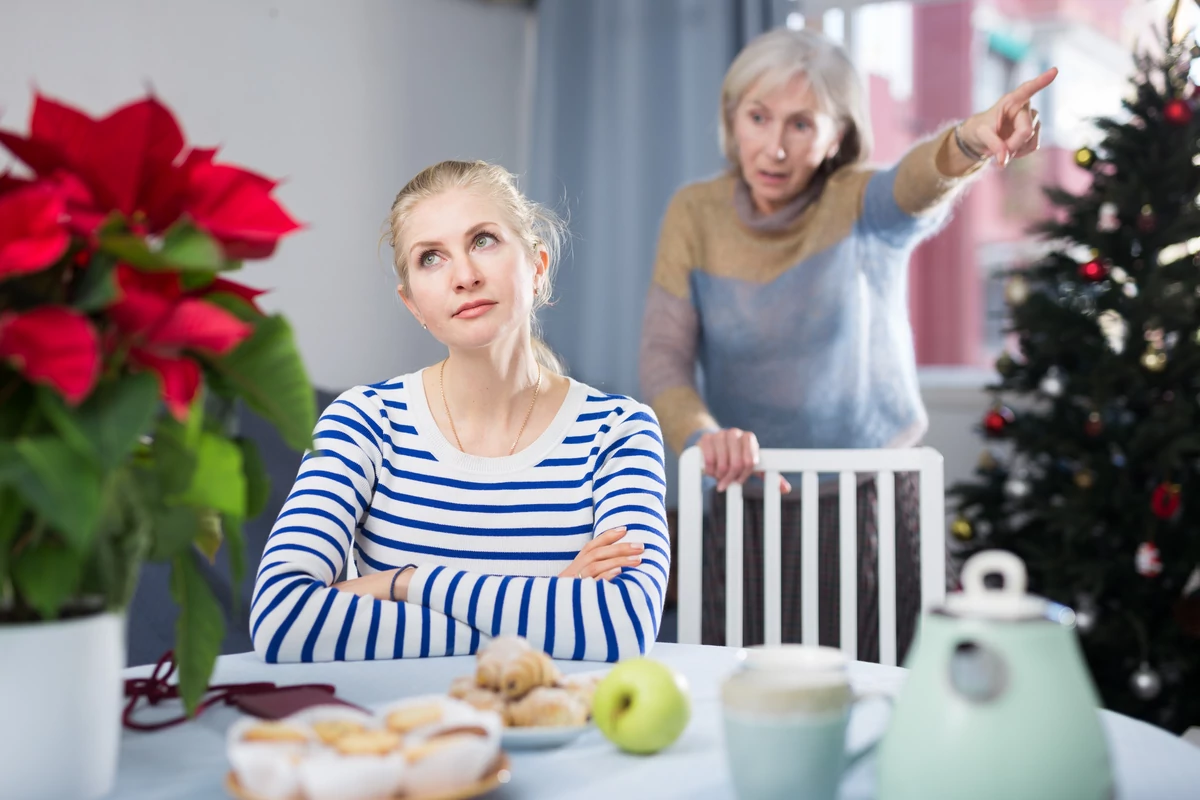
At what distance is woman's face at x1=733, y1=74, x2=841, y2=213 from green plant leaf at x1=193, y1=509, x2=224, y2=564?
1533 millimetres

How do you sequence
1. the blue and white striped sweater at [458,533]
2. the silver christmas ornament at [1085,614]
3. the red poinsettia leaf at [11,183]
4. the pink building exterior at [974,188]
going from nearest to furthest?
the red poinsettia leaf at [11,183]
the blue and white striped sweater at [458,533]
the silver christmas ornament at [1085,614]
the pink building exterior at [974,188]

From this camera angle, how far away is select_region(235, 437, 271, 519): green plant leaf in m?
0.69

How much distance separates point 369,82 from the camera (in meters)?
3.43

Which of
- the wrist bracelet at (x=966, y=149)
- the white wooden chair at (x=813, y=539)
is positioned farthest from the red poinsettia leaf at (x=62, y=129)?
the wrist bracelet at (x=966, y=149)

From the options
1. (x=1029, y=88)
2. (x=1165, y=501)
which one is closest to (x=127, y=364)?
(x=1029, y=88)

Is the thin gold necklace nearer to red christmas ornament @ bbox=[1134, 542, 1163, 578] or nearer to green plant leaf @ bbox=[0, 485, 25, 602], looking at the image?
green plant leaf @ bbox=[0, 485, 25, 602]

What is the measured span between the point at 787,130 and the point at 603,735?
1533 mm

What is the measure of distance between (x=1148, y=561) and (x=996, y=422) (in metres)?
0.47

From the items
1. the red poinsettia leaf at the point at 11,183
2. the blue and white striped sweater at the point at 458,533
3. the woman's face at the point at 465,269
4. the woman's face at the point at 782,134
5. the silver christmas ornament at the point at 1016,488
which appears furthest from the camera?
the silver christmas ornament at the point at 1016,488

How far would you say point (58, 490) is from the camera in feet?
1.76

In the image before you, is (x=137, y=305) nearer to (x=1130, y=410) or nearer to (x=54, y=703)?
(x=54, y=703)

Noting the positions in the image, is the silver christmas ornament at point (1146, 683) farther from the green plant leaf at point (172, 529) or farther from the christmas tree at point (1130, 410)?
the green plant leaf at point (172, 529)

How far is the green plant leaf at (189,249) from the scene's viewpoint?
585mm

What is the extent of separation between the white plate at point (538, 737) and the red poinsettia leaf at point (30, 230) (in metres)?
0.42
